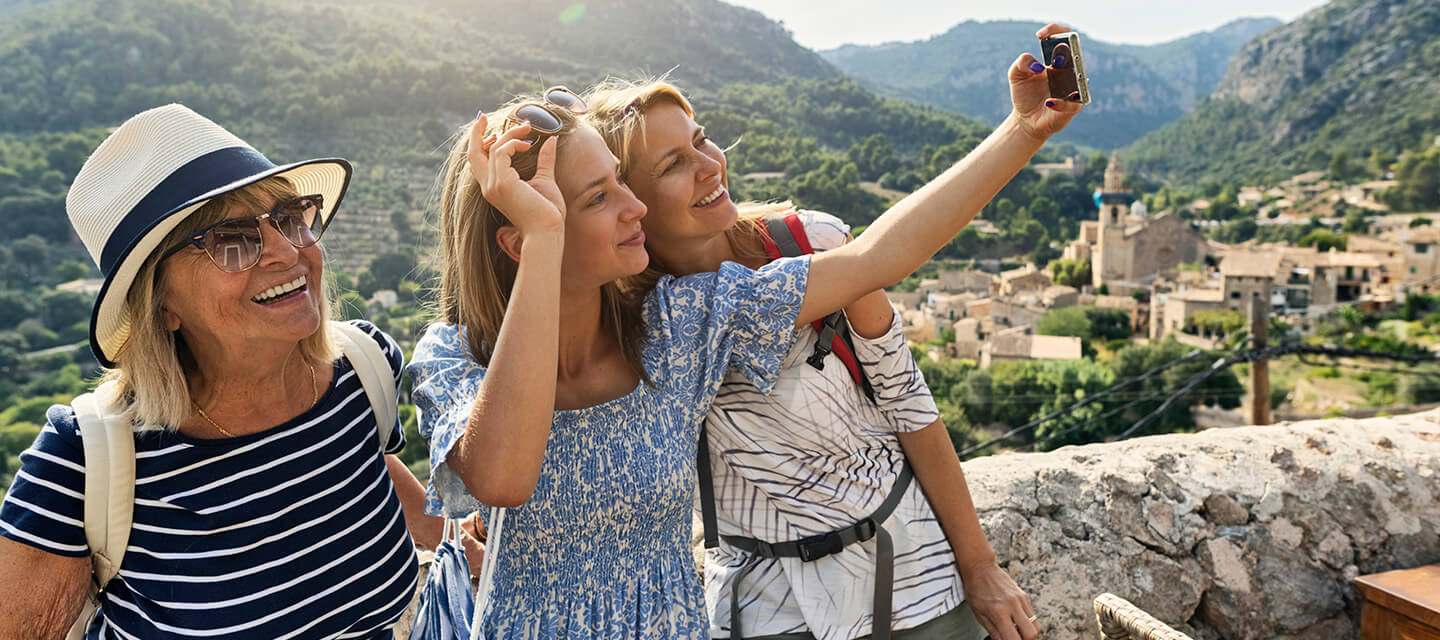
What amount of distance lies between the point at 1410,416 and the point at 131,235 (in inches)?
108

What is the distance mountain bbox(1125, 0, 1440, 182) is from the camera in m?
65.1

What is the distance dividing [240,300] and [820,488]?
33.0 inches

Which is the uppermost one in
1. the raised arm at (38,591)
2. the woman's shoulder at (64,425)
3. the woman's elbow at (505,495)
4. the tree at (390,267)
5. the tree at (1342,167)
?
the woman's shoulder at (64,425)

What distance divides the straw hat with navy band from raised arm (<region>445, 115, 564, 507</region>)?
0.36 metres

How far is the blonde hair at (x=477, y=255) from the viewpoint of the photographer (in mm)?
1187

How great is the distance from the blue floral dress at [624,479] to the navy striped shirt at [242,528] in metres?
0.20

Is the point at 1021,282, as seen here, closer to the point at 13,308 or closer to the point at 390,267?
the point at 390,267

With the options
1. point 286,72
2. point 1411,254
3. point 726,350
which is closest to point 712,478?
point 726,350

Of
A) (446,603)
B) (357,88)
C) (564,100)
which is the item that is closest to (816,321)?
(564,100)

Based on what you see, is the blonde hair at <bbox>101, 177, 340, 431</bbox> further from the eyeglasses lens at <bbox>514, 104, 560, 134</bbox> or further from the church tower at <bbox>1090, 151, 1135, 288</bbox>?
the church tower at <bbox>1090, 151, 1135, 288</bbox>

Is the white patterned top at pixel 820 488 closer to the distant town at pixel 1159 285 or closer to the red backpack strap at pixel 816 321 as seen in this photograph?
the red backpack strap at pixel 816 321

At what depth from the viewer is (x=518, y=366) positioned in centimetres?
102

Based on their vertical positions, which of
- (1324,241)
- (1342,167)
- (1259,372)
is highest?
(1259,372)

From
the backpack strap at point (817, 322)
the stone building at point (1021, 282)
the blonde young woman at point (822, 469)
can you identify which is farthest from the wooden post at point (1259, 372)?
the stone building at point (1021, 282)
